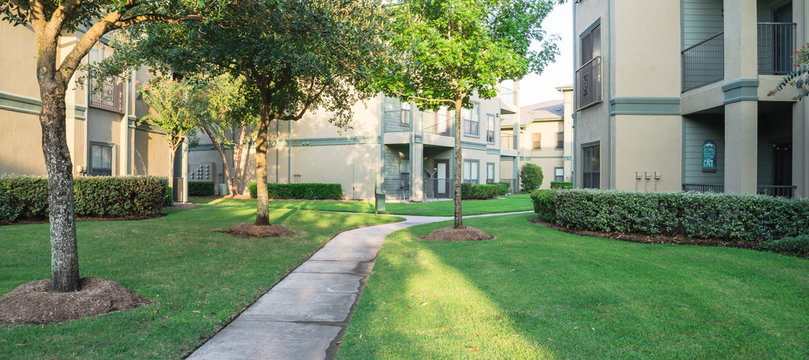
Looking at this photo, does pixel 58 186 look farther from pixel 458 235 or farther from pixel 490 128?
pixel 490 128

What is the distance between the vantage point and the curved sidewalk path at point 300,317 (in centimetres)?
372

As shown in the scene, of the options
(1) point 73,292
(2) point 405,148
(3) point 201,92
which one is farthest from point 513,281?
(2) point 405,148

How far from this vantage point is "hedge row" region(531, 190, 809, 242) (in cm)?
819

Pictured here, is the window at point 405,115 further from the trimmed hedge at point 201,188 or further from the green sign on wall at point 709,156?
the green sign on wall at point 709,156

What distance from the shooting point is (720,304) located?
4.83 m

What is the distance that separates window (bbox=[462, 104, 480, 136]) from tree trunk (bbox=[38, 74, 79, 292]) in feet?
84.9

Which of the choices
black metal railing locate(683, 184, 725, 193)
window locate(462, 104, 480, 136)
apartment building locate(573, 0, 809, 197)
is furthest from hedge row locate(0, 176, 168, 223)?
window locate(462, 104, 480, 136)

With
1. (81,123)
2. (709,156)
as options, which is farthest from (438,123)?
(81,123)

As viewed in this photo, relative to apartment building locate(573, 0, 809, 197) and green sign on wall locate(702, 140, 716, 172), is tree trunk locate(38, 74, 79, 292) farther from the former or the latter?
green sign on wall locate(702, 140, 716, 172)

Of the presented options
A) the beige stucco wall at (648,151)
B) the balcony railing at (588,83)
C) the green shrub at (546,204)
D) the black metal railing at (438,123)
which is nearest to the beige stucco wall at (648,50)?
the beige stucco wall at (648,151)

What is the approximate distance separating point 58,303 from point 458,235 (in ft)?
24.3

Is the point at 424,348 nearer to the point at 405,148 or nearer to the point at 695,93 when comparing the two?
the point at 695,93

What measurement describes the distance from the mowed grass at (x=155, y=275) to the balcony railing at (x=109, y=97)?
6.35 meters

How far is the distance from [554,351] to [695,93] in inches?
398
